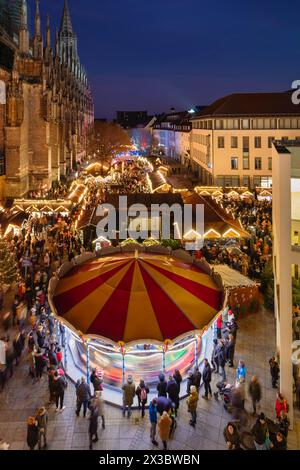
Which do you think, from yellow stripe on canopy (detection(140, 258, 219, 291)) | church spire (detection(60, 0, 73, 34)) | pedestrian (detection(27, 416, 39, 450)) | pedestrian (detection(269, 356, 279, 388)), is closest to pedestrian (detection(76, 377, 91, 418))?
pedestrian (detection(27, 416, 39, 450))

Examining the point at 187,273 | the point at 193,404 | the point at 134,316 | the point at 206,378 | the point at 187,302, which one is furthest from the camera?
the point at 187,273

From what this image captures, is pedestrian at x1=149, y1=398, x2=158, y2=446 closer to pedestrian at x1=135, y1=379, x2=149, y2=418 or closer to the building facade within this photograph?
pedestrian at x1=135, y1=379, x2=149, y2=418

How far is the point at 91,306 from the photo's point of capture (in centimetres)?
1179

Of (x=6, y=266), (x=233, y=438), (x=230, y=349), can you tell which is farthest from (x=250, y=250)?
(x=233, y=438)

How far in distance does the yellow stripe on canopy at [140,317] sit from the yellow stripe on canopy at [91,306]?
21.1 inches

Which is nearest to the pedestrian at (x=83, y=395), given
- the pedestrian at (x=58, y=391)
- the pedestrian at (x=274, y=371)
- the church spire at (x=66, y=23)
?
the pedestrian at (x=58, y=391)

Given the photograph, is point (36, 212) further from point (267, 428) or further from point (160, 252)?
point (267, 428)

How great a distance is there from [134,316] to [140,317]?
141 millimetres

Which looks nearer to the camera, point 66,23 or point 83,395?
point 83,395

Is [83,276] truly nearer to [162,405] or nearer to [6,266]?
[162,405]

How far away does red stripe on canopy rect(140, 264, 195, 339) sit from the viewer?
440 inches

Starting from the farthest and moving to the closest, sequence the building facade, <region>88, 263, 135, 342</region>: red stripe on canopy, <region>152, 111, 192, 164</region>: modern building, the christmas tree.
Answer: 1. <region>152, 111, 192, 164</region>: modern building
2. the building facade
3. the christmas tree
4. <region>88, 263, 135, 342</region>: red stripe on canopy

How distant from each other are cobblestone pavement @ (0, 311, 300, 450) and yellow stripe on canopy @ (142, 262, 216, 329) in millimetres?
1780

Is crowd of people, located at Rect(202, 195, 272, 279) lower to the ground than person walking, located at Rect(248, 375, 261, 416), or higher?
higher
